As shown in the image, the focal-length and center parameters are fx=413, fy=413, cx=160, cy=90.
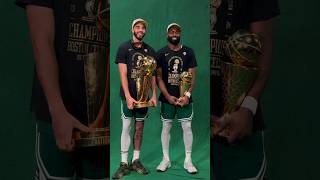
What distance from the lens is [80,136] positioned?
963mm

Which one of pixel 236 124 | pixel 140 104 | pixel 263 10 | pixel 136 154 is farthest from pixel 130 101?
pixel 263 10

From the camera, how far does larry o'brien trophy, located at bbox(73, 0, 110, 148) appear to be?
0.96 m

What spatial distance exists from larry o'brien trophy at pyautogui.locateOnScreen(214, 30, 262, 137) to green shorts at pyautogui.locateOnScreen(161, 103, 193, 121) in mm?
75

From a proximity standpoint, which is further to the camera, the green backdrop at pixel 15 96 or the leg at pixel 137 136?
the green backdrop at pixel 15 96

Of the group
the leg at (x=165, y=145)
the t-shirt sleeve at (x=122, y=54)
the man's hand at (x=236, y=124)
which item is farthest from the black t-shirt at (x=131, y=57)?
the man's hand at (x=236, y=124)

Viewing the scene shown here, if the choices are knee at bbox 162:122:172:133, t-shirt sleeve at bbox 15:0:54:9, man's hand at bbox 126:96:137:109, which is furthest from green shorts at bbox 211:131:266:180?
t-shirt sleeve at bbox 15:0:54:9

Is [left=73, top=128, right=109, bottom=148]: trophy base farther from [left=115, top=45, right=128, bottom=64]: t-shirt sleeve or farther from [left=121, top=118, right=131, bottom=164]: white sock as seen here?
[left=115, top=45, right=128, bottom=64]: t-shirt sleeve

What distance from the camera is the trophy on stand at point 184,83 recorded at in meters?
0.96

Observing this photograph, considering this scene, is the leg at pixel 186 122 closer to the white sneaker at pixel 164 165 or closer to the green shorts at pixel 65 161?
the white sneaker at pixel 164 165

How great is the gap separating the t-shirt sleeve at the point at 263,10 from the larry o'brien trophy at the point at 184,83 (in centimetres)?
20

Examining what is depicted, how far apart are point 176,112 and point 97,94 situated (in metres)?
0.19

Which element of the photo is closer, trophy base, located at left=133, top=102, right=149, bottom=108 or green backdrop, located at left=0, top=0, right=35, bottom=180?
trophy base, located at left=133, top=102, right=149, bottom=108

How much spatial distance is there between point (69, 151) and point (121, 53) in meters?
0.26

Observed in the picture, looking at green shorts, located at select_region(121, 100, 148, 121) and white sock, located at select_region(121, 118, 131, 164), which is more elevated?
green shorts, located at select_region(121, 100, 148, 121)
